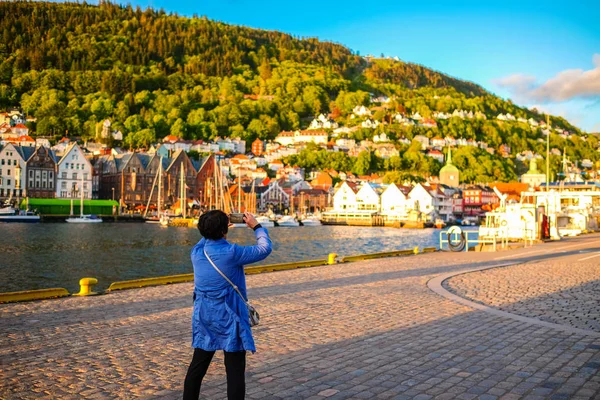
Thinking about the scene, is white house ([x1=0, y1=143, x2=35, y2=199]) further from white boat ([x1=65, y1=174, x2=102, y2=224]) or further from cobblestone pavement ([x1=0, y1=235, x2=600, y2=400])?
cobblestone pavement ([x1=0, y1=235, x2=600, y2=400])

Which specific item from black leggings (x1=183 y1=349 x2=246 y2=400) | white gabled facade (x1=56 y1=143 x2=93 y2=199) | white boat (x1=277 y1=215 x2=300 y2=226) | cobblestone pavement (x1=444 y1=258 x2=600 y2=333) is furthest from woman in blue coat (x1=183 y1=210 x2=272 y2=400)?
white gabled facade (x1=56 y1=143 x2=93 y2=199)

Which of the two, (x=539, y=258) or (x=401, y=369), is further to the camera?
(x=539, y=258)

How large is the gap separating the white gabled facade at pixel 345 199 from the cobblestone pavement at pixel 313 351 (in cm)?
11064

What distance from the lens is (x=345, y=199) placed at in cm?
12431

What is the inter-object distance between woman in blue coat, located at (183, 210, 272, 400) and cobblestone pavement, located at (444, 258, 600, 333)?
6.62 metres

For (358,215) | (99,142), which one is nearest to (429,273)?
(358,215)

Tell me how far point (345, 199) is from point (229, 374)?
393 ft

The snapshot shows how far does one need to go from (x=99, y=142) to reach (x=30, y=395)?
15126 cm

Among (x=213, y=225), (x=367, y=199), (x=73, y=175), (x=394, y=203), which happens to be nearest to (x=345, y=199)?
(x=367, y=199)

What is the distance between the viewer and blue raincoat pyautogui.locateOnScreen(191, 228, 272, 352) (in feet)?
16.1

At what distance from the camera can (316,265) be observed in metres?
20.5

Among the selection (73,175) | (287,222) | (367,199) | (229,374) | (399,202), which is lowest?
(287,222)

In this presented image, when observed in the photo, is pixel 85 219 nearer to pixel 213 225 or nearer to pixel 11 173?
pixel 11 173

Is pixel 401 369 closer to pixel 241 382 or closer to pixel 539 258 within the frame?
pixel 241 382
